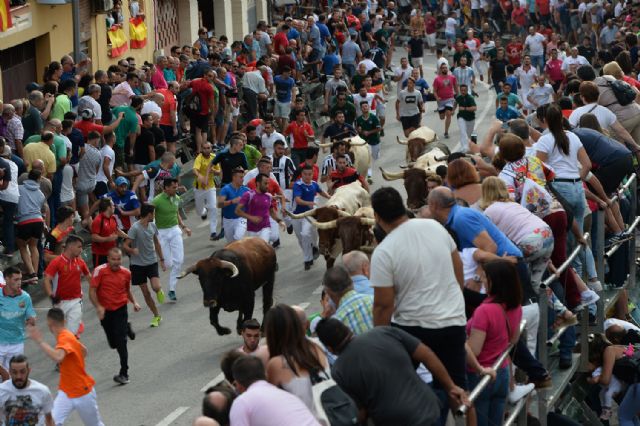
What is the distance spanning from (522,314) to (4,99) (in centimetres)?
1760

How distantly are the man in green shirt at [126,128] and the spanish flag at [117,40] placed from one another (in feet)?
28.0

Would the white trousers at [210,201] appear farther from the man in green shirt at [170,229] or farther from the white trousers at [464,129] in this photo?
the white trousers at [464,129]

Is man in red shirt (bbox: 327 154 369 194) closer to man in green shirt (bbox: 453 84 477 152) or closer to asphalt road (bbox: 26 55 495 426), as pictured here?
asphalt road (bbox: 26 55 495 426)

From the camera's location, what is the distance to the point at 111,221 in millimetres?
19281

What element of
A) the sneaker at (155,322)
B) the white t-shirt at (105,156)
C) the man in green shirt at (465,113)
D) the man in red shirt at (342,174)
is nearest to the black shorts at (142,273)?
the sneaker at (155,322)

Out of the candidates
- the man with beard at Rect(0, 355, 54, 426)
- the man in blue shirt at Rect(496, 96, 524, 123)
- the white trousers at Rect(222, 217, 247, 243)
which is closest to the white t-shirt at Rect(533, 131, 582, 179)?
the man with beard at Rect(0, 355, 54, 426)

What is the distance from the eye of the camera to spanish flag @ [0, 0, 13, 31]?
26.2 meters

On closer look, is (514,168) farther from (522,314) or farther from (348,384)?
(348,384)

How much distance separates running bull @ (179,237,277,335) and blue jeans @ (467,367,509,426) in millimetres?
7098

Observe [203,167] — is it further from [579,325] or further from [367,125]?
[579,325]

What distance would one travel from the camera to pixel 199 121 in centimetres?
2708

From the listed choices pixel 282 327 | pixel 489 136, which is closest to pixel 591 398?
pixel 489 136

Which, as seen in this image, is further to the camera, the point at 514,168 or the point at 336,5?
the point at 336,5

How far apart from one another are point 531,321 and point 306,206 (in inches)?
382
